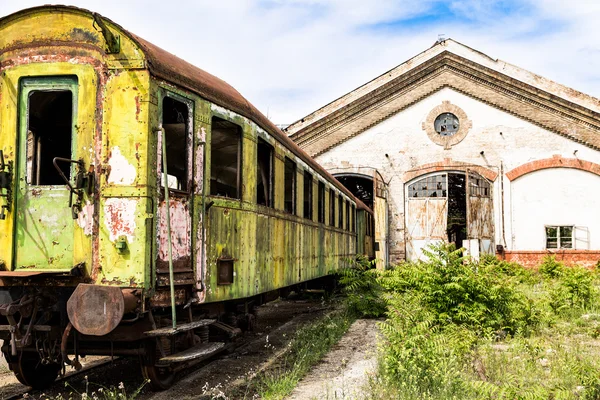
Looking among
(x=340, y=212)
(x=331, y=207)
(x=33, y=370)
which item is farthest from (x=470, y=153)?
(x=33, y=370)

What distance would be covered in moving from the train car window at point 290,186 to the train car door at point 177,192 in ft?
10.2

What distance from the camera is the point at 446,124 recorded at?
2373 centimetres

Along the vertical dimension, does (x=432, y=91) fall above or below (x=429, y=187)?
above

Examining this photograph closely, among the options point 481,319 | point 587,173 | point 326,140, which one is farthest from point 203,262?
point 587,173

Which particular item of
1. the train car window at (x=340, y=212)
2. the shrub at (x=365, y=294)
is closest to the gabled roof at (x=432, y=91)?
the train car window at (x=340, y=212)

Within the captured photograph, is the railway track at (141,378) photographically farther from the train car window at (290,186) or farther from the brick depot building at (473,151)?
the brick depot building at (473,151)

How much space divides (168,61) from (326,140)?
18.6 metres

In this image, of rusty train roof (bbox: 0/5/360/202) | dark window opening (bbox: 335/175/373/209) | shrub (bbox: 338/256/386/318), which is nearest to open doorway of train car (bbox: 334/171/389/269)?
dark window opening (bbox: 335/175/373/209)

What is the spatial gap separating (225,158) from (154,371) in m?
2.44

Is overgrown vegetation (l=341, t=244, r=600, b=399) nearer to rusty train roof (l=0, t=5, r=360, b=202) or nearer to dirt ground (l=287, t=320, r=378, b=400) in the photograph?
dirt ground (l=287, t=320, r=378, b=400)

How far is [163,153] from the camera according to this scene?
5.37m

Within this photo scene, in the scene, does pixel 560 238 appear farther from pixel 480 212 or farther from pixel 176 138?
pixel 176 138

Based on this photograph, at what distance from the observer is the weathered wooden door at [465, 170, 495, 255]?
22016 mm

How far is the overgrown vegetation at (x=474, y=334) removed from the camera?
18.1ft
